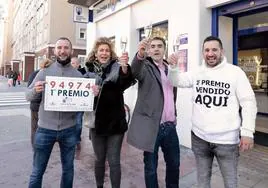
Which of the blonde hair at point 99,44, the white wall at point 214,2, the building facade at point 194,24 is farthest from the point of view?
the building facade at point 194,24

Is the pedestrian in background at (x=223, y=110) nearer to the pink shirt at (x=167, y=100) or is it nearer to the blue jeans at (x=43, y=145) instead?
the pink shirt at (x=167, y=100)

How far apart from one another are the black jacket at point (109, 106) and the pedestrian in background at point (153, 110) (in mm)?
187

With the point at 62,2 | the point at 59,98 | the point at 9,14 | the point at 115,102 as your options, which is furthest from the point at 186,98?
the point at 9,14

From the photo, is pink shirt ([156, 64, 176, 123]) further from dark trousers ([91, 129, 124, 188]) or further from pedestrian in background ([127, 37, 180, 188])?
dark trousers ([91, 129, 124, 188])

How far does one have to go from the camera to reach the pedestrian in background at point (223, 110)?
2686mm

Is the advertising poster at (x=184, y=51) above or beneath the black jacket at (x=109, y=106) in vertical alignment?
above

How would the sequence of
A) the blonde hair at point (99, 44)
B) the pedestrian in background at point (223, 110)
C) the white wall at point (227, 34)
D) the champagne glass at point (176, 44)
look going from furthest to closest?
1. the white wall at point (227, 34)
2. the champagne glass at point (176, 44)
3. the blonde hair at point (99, 44)
4. the pedestrian in background at point (223, 110)

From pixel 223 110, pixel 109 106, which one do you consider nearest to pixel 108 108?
pixel 109 106

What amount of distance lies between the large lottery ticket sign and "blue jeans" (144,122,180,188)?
2.63 feet

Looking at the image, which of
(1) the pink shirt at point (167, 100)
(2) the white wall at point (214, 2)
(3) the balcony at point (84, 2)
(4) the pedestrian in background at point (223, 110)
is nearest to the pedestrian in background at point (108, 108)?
(1) the pink shirt at point (167, 100)

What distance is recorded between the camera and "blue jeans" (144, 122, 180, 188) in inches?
126

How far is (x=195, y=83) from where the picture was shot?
2.98 metres

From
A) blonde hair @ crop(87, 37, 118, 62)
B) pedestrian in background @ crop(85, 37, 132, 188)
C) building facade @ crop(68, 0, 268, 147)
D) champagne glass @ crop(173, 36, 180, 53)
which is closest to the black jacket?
pedestrian in background @ crop(85, 37, 132, 188)

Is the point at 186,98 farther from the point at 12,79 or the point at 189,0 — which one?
the point at 12,79
